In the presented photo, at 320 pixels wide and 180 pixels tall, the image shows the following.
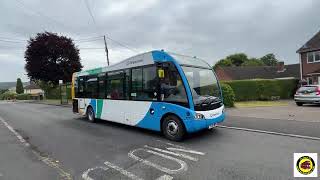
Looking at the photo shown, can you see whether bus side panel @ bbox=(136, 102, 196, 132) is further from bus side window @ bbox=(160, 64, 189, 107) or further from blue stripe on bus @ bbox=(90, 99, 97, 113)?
blue stripe on bus @ bbox=(90, 99, 97, 113)

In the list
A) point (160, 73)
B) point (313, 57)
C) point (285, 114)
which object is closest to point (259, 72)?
point (313, 57)

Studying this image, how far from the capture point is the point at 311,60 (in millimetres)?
30734

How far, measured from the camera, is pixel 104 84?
40.0 feet

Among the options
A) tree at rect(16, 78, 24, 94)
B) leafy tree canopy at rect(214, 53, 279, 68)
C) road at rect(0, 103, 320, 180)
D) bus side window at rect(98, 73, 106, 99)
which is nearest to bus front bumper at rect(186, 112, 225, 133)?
road at rect(0, 103, 320, 180)

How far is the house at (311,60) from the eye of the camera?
29739 millimetres

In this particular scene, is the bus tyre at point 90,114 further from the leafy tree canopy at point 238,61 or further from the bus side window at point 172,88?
the leafy tree canopy at point 238,61

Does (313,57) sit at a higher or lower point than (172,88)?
higher

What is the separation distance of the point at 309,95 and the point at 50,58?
34.7m

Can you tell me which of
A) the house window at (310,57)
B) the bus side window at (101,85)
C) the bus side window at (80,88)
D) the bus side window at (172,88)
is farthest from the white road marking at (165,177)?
the house window at (310,57)

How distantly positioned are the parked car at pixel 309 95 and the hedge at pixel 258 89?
6851mm

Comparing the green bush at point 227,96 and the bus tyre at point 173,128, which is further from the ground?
the green bush at point 227,96

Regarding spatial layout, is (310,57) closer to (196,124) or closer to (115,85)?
(115,85)

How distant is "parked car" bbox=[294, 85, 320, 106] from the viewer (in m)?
18.3

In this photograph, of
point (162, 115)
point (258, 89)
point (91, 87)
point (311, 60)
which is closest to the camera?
point (162, 115)
